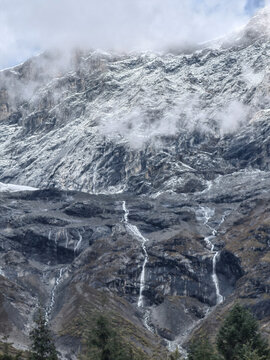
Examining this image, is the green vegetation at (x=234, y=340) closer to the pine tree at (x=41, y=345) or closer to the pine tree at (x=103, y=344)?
the pine tree at (x=103, y=344)

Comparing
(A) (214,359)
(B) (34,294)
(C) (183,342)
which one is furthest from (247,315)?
(B) (34,294)

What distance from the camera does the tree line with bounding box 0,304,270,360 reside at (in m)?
82.9

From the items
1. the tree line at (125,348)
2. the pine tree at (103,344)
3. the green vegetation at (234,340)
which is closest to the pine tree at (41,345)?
the tree line at (125,348)

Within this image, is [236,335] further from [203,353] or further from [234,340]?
[203,353]

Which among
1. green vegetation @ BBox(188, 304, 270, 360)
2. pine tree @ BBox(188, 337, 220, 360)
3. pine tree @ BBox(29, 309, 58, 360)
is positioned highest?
green vegetation @ BBox(188, 304, 270, 360)

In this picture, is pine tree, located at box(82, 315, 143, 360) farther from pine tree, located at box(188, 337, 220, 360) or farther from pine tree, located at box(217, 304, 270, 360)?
pine tree, located at box(217, 304, 270, 360)

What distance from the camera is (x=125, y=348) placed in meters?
92.2

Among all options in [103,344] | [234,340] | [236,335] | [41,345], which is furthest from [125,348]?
[236,335]

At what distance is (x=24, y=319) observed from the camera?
6870 inches

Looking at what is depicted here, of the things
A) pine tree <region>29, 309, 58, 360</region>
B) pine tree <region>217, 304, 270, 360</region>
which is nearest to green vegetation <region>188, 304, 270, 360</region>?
pine tree <region>217, 304, 270, 360</region>

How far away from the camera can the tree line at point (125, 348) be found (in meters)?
82.9

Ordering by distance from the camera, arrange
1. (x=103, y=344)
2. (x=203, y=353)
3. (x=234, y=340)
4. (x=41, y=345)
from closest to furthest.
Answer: (x=41, y=345) → (x=103, y=344) → (x=203, y=353) → (x=234, y=340)

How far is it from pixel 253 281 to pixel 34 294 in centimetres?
6361

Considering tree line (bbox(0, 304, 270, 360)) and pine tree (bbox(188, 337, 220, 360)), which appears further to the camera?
pine tree (bbox(188, 337, 220, 360))
